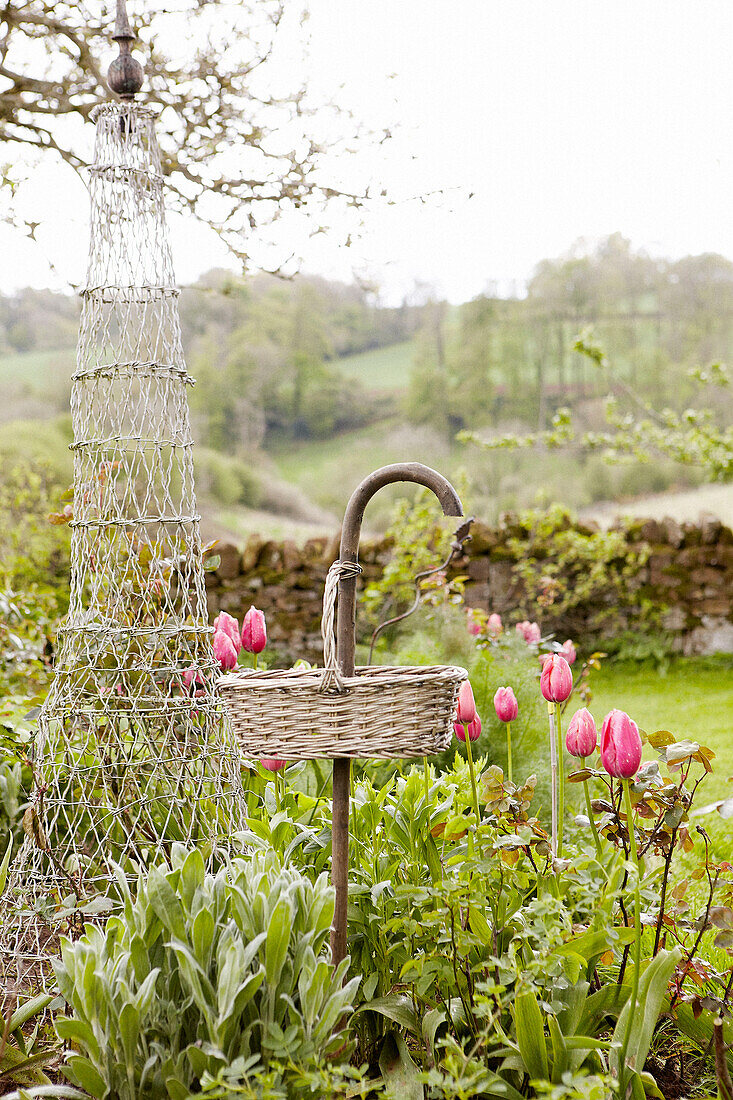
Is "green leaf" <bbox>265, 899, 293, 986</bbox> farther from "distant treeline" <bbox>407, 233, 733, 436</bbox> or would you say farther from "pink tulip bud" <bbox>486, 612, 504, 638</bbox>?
"distant treeline" <bbox>407, 233, 733, 436</bbox>

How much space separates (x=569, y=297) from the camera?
514 inches

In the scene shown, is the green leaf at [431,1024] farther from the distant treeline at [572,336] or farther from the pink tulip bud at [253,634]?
the distant treeline at [572,336]

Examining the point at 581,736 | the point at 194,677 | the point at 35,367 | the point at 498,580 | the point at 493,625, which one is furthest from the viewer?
the point at 35,367

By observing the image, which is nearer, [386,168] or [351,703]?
[351,703]

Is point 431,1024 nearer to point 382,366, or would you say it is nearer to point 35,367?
point 35,367

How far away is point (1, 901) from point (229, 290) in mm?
2867

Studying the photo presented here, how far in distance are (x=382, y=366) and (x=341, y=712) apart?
Result: 41.2 ft

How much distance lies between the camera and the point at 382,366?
1337 centimetres

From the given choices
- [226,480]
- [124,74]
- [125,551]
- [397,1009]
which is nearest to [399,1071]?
[397,1009]

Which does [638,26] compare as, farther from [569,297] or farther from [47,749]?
[47,749]

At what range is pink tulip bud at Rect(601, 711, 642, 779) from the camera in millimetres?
1323

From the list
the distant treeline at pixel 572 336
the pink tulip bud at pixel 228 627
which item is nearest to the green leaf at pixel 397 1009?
the pink tulip bud at pixel 228 627

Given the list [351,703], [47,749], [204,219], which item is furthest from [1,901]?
[204,219]

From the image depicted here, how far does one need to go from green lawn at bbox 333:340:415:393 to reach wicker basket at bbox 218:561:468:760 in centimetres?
1212
